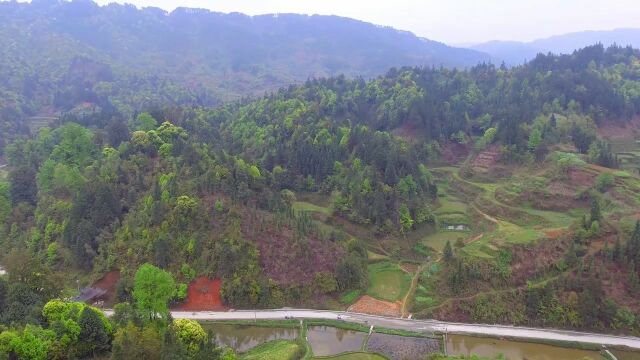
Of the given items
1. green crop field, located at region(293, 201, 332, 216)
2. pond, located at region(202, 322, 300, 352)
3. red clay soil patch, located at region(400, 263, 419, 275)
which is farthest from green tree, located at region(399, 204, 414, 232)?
pond, located at region(202, 322, 300, 352)

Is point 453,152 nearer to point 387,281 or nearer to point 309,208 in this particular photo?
point 309,208

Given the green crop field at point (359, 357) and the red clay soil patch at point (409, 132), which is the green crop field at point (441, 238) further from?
the red clay soil patch at point (409, 132)

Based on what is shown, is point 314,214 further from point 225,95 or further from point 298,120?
point 225,95

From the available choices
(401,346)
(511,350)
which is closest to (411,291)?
(401,346)

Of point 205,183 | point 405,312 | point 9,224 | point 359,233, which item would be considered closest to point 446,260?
point 405,312

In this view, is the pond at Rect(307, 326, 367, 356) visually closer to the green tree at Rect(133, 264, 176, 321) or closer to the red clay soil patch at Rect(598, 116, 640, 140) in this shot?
the green tree at Rect(133, 264, 176, 321)
